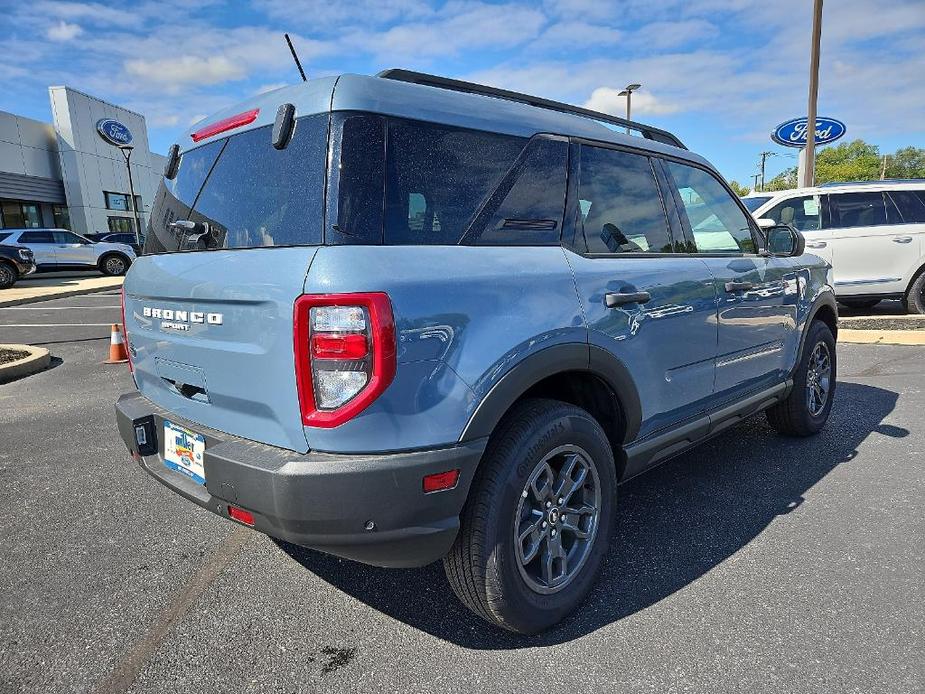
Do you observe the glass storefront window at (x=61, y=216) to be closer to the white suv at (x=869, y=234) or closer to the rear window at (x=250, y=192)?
the white suv at (x=869, y=234)

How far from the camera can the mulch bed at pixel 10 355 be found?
6.90 metres

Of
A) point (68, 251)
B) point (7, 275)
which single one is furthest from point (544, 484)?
point (68, 251)

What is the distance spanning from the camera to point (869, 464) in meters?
3.81

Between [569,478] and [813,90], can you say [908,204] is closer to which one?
[813,90]

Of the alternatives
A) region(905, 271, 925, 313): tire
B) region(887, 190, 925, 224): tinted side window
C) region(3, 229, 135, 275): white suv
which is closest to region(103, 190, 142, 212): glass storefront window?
region(3, 229, 135, 275): white suv

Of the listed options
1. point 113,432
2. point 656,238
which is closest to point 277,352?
point 656,238

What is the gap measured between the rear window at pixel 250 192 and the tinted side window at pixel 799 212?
27.6ft

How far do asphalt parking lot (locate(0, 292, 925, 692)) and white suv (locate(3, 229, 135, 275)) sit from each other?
19.7 m

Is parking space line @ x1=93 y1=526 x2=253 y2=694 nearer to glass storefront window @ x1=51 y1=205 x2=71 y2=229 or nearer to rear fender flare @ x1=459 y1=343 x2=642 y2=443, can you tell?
rear fender flare @ x1=459 y1=343 x2=642 y2=443

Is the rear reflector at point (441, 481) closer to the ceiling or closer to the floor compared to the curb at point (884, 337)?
closer to the ceiling

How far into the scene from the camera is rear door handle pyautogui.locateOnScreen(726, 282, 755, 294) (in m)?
3.14

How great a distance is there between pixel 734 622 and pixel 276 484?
5.77 ft

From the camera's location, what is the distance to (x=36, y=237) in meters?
19.9

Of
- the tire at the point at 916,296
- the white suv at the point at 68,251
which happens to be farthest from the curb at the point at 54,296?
the tire at the point at 916,296
